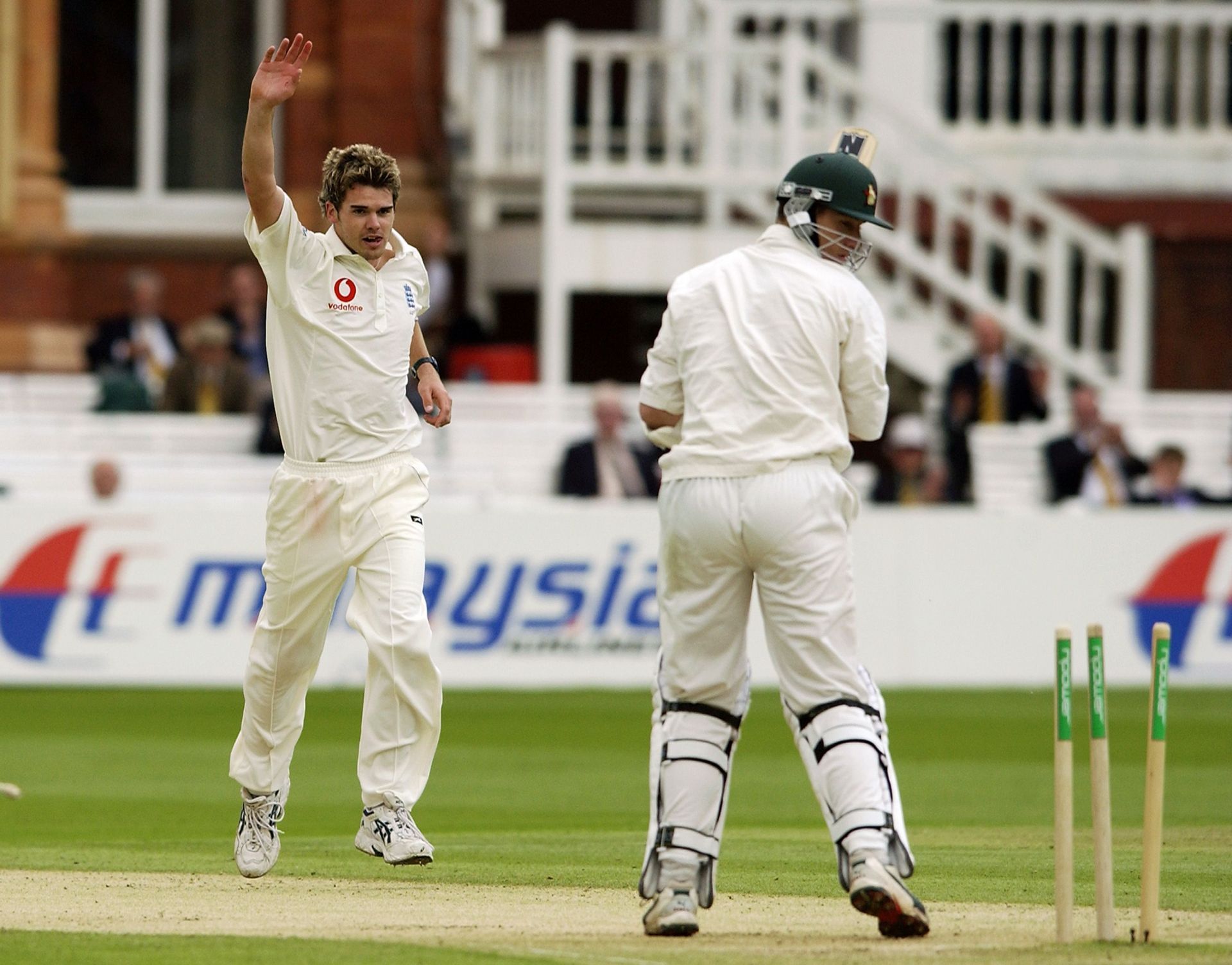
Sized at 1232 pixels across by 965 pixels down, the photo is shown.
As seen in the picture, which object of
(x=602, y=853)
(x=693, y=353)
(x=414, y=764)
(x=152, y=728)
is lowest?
(x=152, y=728)

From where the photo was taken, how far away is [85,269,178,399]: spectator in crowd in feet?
54.7

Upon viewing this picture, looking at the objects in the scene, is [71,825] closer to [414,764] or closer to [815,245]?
[414,764]

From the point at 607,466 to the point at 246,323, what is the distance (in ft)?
9.47

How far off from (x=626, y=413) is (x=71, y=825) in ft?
Result: 26.0

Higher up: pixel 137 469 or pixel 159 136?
pixel 159 136

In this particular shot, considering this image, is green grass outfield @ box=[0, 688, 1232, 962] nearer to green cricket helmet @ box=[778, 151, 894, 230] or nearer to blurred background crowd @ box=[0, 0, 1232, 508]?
green cricket helmet @ box=[778, 151, 894, 230]

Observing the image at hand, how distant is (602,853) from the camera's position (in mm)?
7848

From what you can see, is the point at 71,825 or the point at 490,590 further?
the point at 490,590

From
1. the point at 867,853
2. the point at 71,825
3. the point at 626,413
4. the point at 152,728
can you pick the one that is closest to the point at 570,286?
the point at 626,413

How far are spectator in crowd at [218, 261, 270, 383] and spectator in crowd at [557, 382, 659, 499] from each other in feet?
7.79

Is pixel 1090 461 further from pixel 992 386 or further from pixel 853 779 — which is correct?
pixel 853 779

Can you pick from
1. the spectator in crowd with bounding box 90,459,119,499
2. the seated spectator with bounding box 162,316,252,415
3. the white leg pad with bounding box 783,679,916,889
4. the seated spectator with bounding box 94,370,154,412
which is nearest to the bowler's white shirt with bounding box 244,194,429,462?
the white leg pad with bounding box 783,679,916,889

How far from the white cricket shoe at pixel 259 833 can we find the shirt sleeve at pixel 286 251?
143 centimetres

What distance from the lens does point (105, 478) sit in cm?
1401
